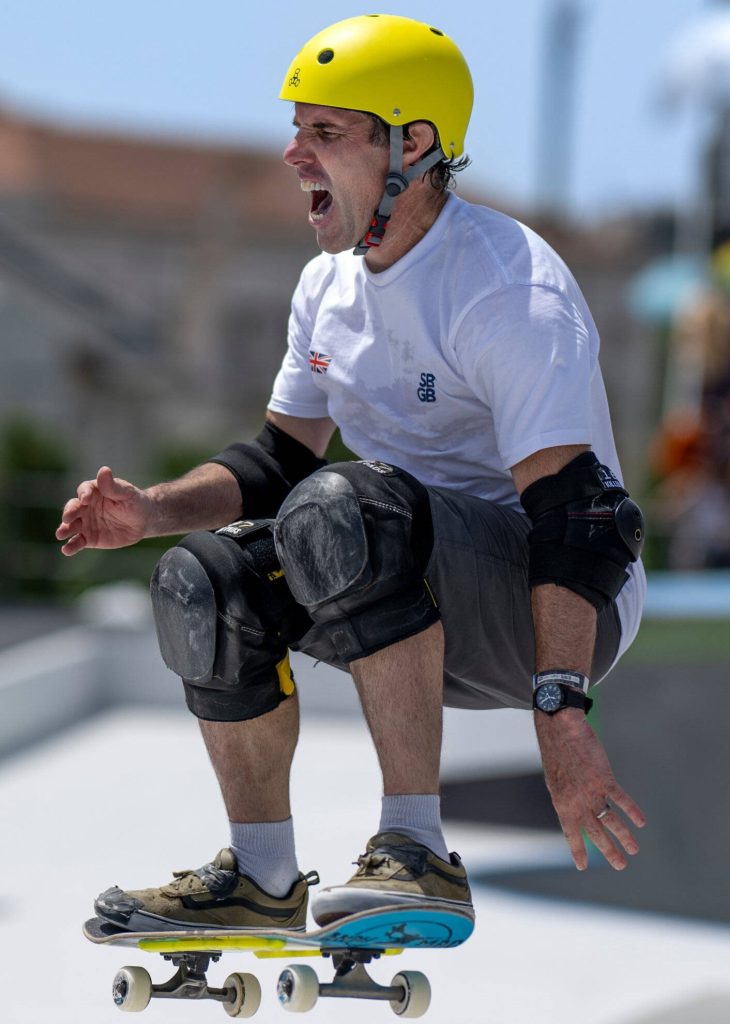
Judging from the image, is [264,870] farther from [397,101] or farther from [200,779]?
[200,779]

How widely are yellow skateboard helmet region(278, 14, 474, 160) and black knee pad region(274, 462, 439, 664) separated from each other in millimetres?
794

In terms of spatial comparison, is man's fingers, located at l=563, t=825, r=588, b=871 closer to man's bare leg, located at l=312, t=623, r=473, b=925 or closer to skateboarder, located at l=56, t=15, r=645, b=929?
skateboarder, located at l=56, t=15, r=645, b=929

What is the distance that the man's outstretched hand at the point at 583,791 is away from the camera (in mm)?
2717

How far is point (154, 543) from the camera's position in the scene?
15.6 meters

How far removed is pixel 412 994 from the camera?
3.14 m

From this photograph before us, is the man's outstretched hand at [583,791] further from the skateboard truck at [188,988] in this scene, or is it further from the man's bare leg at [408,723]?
the skateboard truck at [188,988]

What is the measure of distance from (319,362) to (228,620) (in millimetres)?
699

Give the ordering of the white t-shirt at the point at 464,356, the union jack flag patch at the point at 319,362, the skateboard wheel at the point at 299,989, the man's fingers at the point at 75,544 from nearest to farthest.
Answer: the white t-shirt at the point at 464,356
the skateboard wheel at the point at 299,989
the man's fingers at the point at 75,544
the union jack flag patch at the point at 319,362

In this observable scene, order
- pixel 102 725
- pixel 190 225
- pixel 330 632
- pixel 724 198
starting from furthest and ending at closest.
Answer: pixel 190 225, pixel 724 198, pixel 102 725, pixel 330 632

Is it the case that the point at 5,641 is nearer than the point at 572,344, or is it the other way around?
the point at 572,344

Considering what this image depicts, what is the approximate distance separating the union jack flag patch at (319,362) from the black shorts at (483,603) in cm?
43

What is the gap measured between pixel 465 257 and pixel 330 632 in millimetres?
835

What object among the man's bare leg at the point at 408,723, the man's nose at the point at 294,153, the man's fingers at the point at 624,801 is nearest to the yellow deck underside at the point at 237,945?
the man's bare leg at the point at 408,723

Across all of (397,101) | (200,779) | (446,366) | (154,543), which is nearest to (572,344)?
(446,366)
